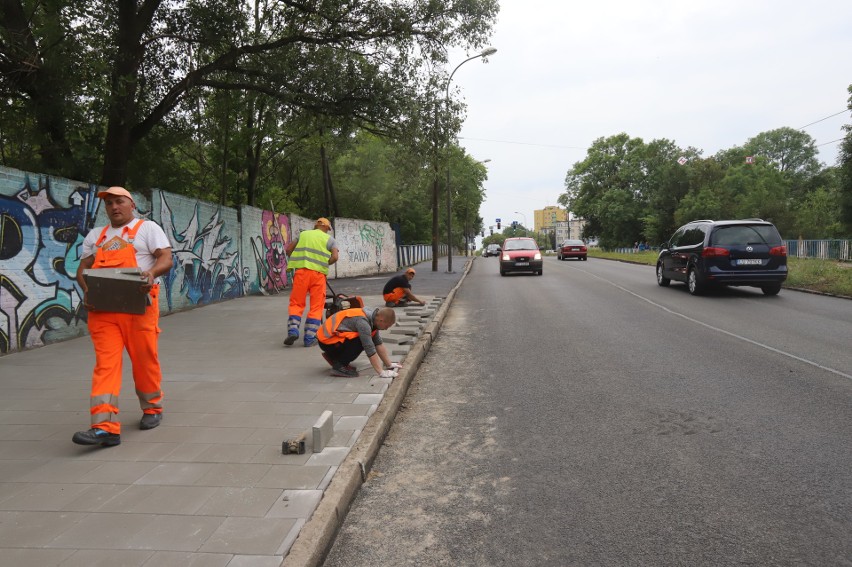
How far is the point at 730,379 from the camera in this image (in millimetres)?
5984

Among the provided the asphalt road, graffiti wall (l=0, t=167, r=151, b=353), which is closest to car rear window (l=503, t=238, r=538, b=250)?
the asphalt road

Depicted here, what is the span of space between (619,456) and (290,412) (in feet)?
8.29

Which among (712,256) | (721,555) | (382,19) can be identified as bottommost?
(721,555)

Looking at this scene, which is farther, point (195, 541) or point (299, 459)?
point (299, 459)

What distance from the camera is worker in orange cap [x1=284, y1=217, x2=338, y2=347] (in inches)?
297

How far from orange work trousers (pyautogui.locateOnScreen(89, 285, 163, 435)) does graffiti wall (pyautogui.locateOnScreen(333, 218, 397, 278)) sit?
1703 cm

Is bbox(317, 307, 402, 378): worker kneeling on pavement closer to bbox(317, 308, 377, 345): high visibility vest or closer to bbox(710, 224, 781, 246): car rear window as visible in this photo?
bbox(317, 308, 377, 345): high visibility vest

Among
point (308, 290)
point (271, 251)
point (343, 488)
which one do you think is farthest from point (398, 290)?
point (343, 488)

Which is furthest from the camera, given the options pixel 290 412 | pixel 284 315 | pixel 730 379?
pixel 284 315

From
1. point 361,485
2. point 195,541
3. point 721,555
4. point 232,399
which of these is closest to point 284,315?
point 232,399

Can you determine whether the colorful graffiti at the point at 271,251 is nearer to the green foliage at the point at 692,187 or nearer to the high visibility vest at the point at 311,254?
the high visibility vest at the point at 311,254

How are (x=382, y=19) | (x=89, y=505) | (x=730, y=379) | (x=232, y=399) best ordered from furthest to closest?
(x=382, y=19) → (x=730, y=379) → (x=232, y=399) → (x=89, y=505)

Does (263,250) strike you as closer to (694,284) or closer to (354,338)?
(354,338)

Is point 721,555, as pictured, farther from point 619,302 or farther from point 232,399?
point 619,302
